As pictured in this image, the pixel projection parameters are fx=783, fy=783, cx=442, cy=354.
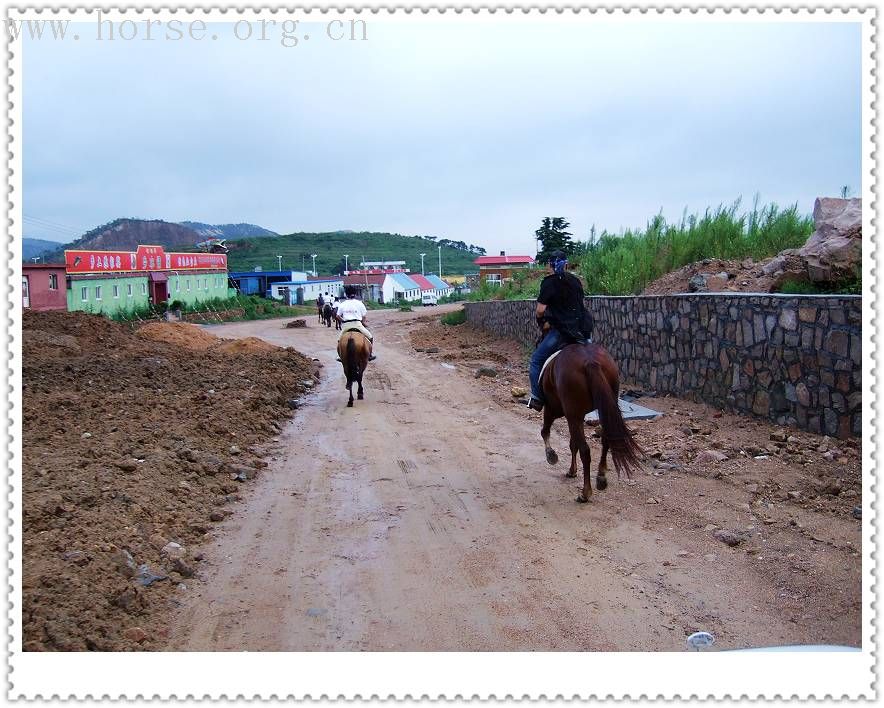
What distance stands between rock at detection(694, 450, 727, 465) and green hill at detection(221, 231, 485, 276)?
112180 millimetres

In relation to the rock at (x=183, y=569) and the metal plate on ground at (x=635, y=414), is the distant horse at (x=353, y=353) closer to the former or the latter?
the metal plate on ground at (x=635, y=414)

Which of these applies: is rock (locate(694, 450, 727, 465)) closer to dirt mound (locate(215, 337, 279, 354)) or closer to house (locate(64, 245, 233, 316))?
dirt mound (locate(215, 337, 279, 354))

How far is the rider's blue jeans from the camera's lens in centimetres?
798

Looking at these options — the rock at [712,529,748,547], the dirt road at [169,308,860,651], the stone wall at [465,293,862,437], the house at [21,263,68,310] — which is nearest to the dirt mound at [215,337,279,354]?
the stone wall at [465,293,862,437]

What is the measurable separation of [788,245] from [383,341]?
16291 millimetres

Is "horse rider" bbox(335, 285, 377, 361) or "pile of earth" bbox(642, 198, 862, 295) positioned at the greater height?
"pile of earth" bbox(642, 198, 862, 295)

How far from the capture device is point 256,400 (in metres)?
11.8

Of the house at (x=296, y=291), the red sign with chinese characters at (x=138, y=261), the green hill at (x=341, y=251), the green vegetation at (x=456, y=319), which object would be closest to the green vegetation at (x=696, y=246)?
the green vegetation at (x=456, y=319)

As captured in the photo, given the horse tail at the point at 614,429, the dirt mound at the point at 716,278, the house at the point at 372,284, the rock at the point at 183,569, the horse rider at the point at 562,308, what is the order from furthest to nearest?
the house at the point at 372,284 < the dirt mound at the point at 716,278 < the horse rider at the point at 562,308 < the horse tail at the point at 614,429 < the rock at the point at 183,569

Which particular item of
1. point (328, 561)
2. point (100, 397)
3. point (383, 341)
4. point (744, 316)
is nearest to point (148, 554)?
point (328, 561)

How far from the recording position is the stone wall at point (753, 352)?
309 inches

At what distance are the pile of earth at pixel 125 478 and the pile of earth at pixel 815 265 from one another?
7367mm

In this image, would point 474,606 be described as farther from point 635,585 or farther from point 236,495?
point 236,495

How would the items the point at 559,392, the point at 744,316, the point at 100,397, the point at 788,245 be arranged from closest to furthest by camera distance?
the point at 559,392
the point at 744,316
the point at 100,397
the point at 788,245
